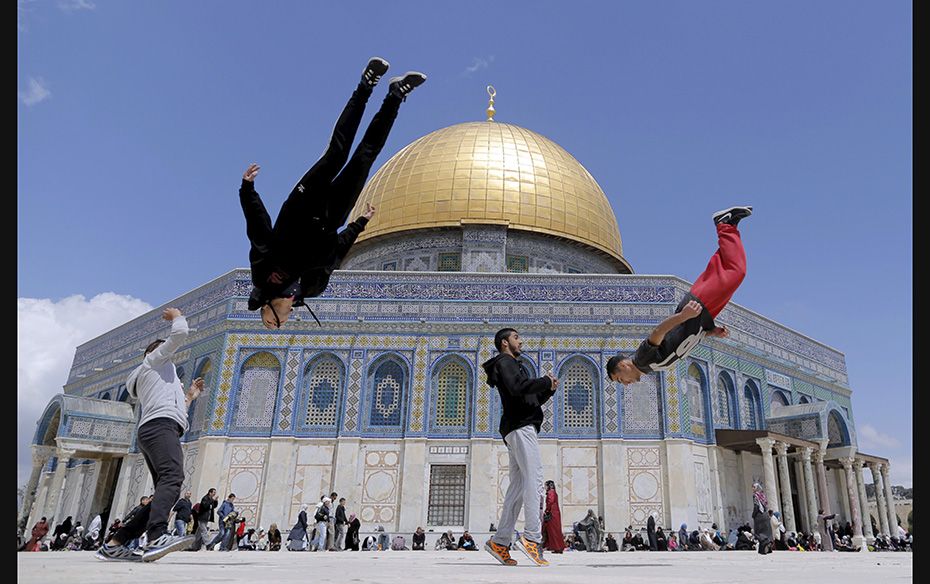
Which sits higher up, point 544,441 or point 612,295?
point 612,295

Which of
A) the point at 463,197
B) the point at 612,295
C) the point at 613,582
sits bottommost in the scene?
the point at 613,582

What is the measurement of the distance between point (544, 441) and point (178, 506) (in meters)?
9.54

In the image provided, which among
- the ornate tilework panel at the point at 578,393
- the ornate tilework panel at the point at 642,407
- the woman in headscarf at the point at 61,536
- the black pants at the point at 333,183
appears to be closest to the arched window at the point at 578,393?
the ornate tilework panel at the point at 578,393

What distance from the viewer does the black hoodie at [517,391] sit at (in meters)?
5.23

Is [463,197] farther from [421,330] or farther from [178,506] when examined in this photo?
[178,506]

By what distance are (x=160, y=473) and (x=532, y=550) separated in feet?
8.71

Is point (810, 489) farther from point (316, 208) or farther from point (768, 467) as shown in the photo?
point (316, 208)

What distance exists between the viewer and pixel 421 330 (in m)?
20.2

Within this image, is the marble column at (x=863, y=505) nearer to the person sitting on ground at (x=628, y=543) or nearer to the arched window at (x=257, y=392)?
the person sitting on ground at (x=628, y=543)

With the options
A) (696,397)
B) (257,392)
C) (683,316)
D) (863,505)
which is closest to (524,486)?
(683,316)

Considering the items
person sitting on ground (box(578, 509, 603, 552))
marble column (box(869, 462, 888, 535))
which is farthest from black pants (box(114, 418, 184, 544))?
marble column (box(869, 462, 888, 535))

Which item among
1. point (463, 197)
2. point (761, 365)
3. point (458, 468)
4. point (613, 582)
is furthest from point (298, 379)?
point (613, 582)
